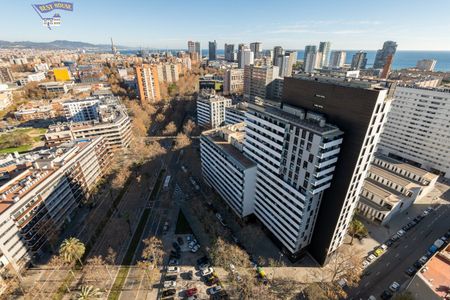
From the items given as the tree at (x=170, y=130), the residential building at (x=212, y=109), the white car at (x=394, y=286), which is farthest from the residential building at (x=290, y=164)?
the tree at (x=170, y=130)

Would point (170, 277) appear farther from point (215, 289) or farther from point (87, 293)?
point (87, 293)

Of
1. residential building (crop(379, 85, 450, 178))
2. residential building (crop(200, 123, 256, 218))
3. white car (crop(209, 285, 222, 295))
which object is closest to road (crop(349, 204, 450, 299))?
residential building (crop(379, 85, 450, 178))

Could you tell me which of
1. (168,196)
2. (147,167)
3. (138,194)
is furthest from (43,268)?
(147,167)

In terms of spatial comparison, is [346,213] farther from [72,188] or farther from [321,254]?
[72,188]

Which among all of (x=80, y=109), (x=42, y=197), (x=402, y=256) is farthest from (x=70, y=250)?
(x=80, y=109)

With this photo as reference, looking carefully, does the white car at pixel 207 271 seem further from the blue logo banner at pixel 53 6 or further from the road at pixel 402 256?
the blue logo banner at pixel 53 6
